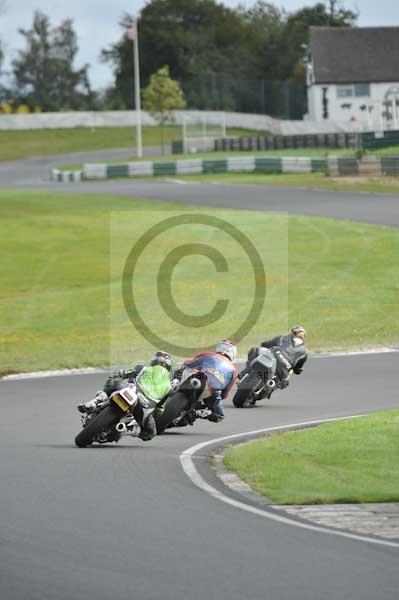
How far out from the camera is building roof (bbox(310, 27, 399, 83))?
99312mm

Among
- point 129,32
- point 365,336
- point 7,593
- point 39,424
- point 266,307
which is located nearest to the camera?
point 7,593

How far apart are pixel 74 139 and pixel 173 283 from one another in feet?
230

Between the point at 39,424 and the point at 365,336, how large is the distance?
424 inches

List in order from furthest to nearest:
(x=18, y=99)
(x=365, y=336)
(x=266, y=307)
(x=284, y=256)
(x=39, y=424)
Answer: (x=18, y=99) → (x=284, y=256) → (x=266, y=307) → (x=365, y=336) → (x=39, y=424)

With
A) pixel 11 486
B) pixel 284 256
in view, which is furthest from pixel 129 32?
pixel 11 486

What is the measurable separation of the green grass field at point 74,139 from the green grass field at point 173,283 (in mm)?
49072

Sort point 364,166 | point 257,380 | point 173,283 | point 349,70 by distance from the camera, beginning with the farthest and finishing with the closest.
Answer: point 349,70 < point 364,166 < point 173,283 < point 257,380

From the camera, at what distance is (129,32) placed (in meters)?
73.0

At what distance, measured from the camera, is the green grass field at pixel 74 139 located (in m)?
94.2

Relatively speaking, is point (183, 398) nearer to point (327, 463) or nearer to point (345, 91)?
point (327, 463)

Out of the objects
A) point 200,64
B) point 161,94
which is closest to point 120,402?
point 161,94

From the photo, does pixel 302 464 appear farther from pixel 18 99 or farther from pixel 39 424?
pixel 18 99

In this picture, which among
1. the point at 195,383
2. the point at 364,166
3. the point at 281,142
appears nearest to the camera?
the point at 195,383

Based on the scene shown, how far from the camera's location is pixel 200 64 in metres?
119
